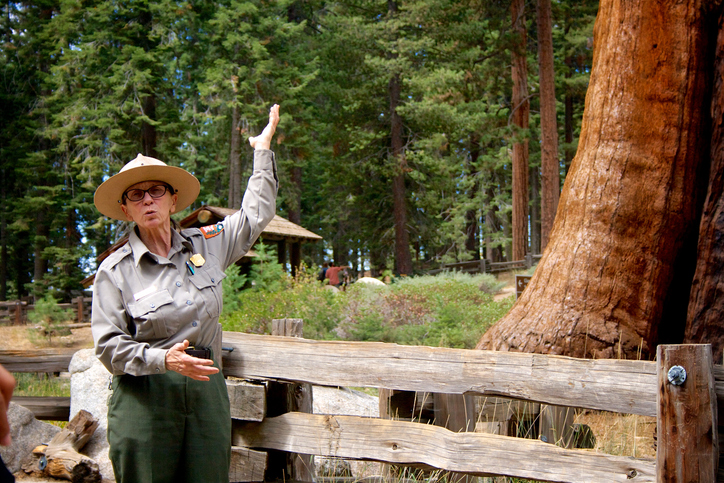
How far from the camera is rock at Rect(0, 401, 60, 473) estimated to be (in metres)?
4.84

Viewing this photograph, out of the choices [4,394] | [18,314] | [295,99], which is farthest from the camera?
[295,99]

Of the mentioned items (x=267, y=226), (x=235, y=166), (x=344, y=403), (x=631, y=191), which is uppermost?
(x=235, y=166)

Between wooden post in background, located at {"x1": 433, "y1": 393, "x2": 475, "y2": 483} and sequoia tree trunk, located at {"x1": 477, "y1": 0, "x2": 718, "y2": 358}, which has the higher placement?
sequoia tree trunk, located at {"x1": 477, "y1": 0, "x2": 718, "y2": 358}

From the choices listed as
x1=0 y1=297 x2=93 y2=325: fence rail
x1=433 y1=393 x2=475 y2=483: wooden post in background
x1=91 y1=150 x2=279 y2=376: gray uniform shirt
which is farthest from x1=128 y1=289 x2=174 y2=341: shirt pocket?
x1=0 y1=297 x2=93 y2=325: fence rail

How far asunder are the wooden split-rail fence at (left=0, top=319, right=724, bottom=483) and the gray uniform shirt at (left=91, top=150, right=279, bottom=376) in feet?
2.68

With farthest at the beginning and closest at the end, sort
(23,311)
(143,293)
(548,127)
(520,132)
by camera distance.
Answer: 1. (23,311)
2. (520,132)
3. (548,127)
4. (143,293)

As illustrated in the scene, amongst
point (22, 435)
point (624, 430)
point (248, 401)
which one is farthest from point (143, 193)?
point (624, 430)

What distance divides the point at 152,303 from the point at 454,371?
1691 mm

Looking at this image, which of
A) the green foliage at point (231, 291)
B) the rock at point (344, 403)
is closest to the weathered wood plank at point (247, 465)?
the rock at point (344, 403)

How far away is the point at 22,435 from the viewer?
16.3 feet

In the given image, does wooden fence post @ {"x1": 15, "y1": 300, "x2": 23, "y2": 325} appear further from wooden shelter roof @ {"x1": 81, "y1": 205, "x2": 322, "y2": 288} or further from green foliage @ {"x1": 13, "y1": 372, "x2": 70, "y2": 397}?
green foliage @ {"x1": 13, "y1": 372, "x2": 70, "y2": 397}

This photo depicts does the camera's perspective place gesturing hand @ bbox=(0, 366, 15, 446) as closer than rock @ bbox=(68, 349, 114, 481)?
Yes

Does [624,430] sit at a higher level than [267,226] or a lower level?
lower

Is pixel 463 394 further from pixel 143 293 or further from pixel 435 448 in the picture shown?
pixel 143 293
